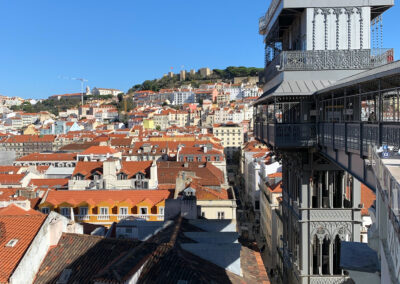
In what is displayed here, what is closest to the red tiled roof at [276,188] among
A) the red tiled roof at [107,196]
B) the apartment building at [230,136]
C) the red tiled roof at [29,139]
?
the red tiled roof at [107,196]

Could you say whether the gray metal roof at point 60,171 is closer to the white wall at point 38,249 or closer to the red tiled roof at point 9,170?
the red tiled roof at point 9,170

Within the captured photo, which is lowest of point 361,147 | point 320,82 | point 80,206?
point 80,206

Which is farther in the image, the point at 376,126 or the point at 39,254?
the point at 39,254

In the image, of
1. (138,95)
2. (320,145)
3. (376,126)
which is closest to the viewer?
(376,126)

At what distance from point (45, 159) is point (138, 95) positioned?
13871cm

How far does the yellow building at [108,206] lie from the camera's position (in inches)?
1009

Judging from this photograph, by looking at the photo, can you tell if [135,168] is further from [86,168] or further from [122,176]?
[86,168]

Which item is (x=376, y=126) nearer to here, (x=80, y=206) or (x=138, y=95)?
(x=80, y=206)

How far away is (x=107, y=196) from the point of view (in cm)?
2677

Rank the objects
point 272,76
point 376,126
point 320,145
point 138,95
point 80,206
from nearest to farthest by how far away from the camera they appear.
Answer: point 376,126
point 320,145
point 272,76
point 80,206
point 138,95

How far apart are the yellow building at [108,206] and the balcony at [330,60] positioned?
50.2ft

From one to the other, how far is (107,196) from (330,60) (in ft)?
59.5

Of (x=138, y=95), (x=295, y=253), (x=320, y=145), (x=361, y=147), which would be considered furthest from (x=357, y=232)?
(x=138, y=95)

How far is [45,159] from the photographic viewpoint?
2169 inches
